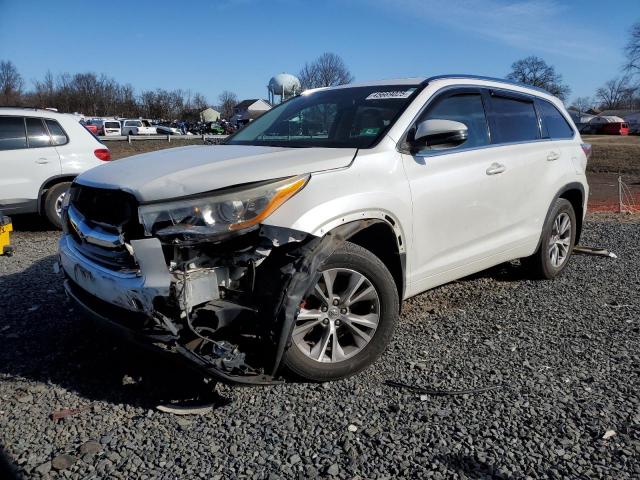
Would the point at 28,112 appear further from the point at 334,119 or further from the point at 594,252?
the point at 594,252

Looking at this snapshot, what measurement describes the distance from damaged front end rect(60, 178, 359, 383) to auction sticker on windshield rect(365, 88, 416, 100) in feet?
4.92

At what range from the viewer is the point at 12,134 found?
7711 mm

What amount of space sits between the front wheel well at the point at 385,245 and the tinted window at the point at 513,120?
1606mm

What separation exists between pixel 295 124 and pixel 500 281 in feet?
8.66

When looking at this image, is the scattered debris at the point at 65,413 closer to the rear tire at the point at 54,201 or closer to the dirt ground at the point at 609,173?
the rear tire at the point at 54,201

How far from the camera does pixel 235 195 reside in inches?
109

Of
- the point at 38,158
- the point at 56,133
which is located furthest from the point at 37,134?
the point at 38,158

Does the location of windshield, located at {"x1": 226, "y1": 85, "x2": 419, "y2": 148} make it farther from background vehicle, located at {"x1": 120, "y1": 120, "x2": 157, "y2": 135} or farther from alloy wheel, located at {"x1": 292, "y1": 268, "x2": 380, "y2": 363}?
background vehicle, located at {"x1": 120, "y1": 120, "x2": 157, "y2": 135}

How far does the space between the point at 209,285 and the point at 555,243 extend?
3.88 m

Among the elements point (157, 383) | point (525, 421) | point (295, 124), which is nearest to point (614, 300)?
point (525, 421)

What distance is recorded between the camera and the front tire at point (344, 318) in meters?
3.00

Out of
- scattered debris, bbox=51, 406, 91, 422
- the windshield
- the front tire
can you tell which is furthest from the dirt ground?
scattered debris, bbox=51, 406, 91, 422

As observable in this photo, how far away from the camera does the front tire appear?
300 centimetres

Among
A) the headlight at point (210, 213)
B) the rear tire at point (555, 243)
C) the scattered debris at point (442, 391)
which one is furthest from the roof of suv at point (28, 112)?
the scattered debris at point (442, 391)
